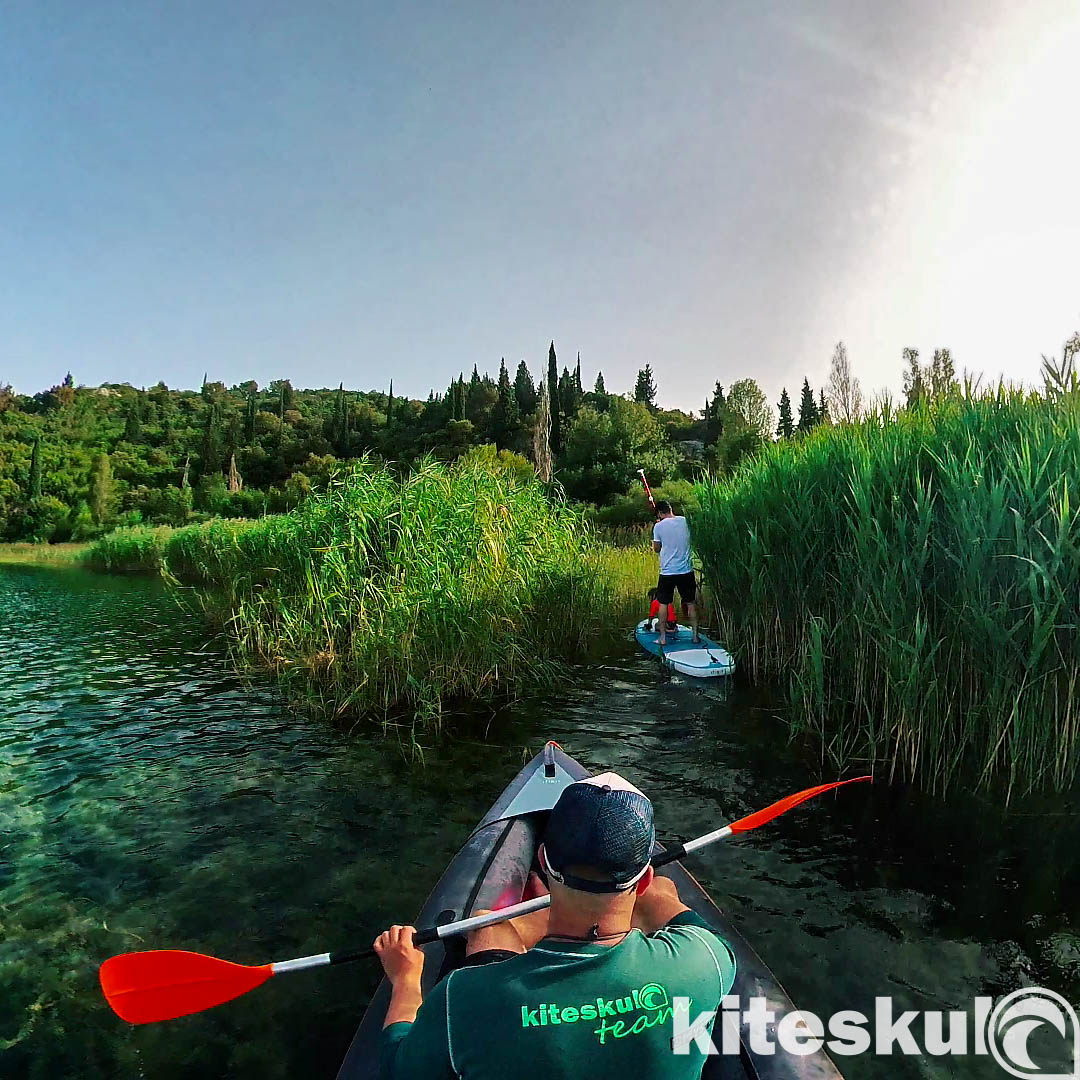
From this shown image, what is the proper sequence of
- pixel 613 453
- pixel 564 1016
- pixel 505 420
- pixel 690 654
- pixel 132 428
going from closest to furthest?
1. pixel 564 1016
2. pixel 690 654
3. pixel 613 453
4. pixel 505 420
5. pixel 132 428

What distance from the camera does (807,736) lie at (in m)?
6.47

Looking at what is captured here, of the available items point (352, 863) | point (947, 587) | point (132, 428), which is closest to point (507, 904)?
point (352, 863)

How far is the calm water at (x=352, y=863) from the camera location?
3230 millimetres

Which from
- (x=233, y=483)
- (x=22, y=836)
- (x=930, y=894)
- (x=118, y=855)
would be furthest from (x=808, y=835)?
(x=233, y=483)

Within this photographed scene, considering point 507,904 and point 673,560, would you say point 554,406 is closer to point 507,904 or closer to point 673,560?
point 673,560

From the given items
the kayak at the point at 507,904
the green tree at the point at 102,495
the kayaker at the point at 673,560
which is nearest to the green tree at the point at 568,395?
the green tree at the point at 102,495

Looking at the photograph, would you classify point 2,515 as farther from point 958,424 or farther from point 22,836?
point 958,424

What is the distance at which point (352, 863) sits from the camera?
4480 millimetres

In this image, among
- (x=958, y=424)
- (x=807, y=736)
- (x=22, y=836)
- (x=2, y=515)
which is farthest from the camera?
(x=2, y=515)

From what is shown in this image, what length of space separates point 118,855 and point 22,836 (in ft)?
3.04

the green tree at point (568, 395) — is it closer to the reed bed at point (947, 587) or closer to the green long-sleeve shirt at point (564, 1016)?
the reed bed at point (947, 587)

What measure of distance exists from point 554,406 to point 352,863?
2010 inches

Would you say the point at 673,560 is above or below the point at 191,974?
above

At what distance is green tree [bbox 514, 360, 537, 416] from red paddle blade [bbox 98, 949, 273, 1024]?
49.5 meters
